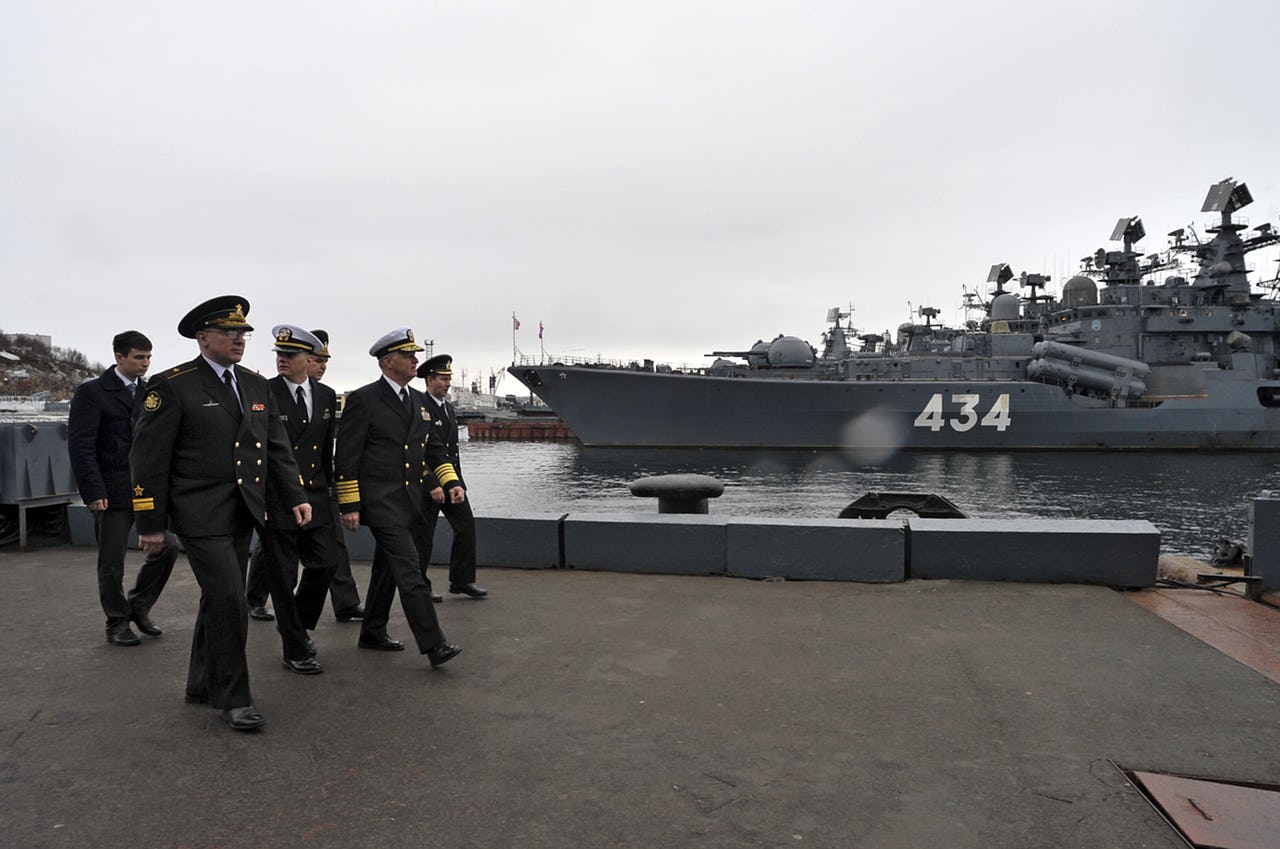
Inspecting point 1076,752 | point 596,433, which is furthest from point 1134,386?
point 1076,752

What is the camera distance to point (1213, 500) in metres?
23.9

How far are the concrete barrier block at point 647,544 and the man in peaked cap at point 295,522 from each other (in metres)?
2.11

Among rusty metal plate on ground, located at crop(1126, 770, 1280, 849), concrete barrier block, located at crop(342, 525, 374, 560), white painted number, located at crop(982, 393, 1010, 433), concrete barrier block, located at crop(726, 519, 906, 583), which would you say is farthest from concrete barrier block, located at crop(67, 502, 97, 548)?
white painted number, located at crop(982, 393, 1010, 433)

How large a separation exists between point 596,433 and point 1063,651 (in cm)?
4035

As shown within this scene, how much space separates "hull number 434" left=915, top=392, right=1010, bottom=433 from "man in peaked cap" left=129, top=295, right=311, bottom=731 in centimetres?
3977

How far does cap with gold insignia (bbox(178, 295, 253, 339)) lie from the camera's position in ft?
11.9

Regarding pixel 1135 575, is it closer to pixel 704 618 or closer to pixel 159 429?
pixel 704 618

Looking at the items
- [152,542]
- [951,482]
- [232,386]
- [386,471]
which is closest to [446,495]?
[386,471]

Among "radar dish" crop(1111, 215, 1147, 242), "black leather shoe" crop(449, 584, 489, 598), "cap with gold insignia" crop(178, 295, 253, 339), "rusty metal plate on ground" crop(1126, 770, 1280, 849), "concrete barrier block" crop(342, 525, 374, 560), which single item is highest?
"radar dish" crop(1111, 215, 1147, 242)

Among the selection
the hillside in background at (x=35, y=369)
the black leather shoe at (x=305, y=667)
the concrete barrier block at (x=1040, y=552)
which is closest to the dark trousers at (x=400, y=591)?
the black leather shoe at (x=305, y=667)

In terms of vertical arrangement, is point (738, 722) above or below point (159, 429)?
below

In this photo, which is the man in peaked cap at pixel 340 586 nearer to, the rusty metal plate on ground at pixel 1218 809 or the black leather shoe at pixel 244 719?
the black leather shoe at pixel 244 719

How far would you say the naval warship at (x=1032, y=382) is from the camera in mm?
39594

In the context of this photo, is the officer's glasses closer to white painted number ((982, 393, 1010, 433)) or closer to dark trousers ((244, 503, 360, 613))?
dark trousers ((244, 503, 360, 613))
